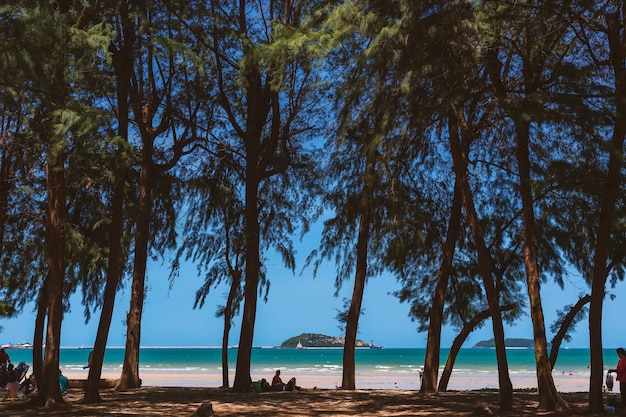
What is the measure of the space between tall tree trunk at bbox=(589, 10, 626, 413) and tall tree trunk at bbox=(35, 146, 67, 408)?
9.34m

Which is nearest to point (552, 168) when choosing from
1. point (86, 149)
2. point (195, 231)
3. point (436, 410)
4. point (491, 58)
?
point (491, 58)

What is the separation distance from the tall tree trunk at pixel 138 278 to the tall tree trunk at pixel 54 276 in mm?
4271

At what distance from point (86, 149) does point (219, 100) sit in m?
6.49

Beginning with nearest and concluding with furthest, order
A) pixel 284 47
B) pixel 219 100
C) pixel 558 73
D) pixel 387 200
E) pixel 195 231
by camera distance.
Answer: pixel 558 73
pixel 284 47
pixel 387 200
pixel 219 100
pixel 195 231

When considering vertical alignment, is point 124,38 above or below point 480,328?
above

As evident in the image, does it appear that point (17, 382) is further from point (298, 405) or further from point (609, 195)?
point (609, 195)

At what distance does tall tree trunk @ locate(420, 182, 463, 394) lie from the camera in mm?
17312

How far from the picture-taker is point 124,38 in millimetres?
16281

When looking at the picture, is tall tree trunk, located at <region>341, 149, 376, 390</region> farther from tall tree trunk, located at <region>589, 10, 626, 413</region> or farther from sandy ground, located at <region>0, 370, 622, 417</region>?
tall tree trunk, located at <region>589, 10, 626, 413</region>

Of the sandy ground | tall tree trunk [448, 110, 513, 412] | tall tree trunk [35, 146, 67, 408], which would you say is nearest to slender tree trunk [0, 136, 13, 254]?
tall tree trunk [35, 146, 67, 408]

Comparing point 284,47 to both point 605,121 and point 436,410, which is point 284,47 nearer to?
point 605,121

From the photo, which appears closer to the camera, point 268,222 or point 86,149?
point 86,149

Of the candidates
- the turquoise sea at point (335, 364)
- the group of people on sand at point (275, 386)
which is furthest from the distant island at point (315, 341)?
the group of people on sand at point (275, 386)

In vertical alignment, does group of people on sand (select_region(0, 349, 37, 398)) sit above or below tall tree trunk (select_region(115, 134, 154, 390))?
below
